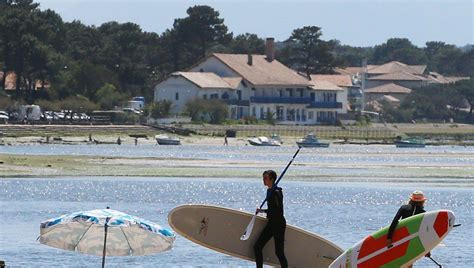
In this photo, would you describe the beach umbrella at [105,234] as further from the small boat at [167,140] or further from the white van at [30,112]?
the white van at [30,112]

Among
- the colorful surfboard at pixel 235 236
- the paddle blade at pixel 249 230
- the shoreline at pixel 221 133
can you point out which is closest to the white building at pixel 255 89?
the shoreline at pixel 221 133

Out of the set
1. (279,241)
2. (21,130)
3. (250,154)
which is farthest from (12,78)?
(279,241)

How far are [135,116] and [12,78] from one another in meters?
18.5

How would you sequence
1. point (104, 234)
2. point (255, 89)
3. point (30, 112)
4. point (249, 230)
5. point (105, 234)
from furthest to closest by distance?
point (255, 89)
point (30, 112)
point (249, 230)
point (104, 234)
point (105, 234)

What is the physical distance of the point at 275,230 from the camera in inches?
1007

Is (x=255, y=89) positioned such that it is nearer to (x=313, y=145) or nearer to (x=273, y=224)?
(x=313, y=145)

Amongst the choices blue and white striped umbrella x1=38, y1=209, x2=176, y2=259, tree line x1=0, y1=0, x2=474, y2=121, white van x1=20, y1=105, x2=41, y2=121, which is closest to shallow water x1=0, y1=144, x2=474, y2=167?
white van x1=20, y1=105, x2=41, y2=121

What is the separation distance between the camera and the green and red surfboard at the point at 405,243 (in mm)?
23766

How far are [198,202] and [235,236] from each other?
2454 cm

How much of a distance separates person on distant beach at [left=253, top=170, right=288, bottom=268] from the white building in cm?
9626

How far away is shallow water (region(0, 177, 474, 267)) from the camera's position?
33.6m

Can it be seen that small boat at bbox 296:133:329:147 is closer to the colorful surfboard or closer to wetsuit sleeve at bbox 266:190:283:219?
the colorful surfboard

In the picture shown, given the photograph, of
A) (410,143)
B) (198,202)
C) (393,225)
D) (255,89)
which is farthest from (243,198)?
(255,89)

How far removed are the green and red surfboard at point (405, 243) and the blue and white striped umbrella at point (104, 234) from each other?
10.7ft
